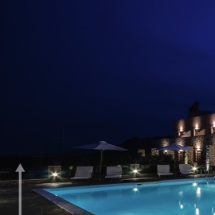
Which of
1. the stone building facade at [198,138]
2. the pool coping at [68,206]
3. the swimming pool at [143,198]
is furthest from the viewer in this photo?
the stone building facade at [198,138]

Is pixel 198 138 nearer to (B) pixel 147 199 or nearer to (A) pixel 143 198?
(A) pixel 143 198

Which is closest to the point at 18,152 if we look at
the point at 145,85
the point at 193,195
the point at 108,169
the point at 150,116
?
the point at 145,85

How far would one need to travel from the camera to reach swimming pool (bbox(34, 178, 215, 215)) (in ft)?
32.7

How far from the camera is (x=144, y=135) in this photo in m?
79.1

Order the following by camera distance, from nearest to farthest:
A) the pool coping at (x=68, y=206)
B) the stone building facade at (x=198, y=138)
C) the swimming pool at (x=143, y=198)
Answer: the pool coping at (x=68, y=206) → the swimming pool at (x=143, y=198) → the stone building facade at (x=198, y=138)

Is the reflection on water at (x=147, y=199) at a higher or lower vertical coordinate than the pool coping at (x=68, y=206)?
lower

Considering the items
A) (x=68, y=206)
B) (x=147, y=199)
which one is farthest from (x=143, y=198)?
(x=68, y=206)

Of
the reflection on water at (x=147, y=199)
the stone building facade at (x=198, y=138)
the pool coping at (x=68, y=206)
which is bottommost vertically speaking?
the reflection on water at (x=147, y=199)

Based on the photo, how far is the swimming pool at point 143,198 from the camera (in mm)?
9977

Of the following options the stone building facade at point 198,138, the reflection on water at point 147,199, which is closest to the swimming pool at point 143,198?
the reflection on water at point 147,199

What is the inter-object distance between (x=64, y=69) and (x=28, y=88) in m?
9.92

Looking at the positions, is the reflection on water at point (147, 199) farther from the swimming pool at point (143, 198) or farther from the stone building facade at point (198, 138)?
the stone building facade at point (198, 138)

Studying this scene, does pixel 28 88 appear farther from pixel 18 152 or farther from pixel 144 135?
pixel 144 135

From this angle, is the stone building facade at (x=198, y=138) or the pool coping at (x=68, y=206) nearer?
the pool coping at (x=68, y=206)
